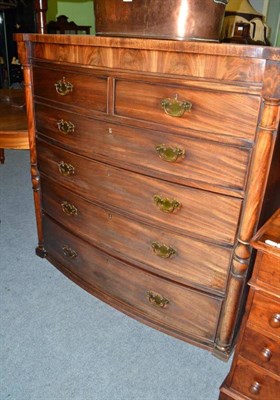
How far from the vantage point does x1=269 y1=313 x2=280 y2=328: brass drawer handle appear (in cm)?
96

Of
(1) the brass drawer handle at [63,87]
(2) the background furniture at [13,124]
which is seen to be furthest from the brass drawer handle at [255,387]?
(2) the background furniture at [13,124]

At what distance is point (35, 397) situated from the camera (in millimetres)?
1226

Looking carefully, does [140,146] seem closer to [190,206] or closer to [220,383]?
[190,206]

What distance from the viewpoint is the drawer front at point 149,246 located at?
1.23 m

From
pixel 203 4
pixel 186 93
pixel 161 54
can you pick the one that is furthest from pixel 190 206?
pixel 203 4

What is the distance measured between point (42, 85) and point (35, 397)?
1.22 metres

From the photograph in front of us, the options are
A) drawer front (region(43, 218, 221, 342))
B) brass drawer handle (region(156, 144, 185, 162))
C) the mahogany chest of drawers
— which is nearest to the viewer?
the mahogany chest of drawers

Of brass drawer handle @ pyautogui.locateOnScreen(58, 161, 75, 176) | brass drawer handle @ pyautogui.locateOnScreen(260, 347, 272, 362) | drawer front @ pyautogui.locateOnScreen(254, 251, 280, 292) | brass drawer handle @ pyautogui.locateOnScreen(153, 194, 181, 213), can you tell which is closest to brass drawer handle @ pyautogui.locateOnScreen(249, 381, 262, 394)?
brass drawer handle @ pyautogui.locateOnScreen(260, 347, 272, 362)

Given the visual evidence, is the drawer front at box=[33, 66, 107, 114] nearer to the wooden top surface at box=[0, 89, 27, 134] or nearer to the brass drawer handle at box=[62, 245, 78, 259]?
the wooden top surface at box=[0, 89, 27, 134]

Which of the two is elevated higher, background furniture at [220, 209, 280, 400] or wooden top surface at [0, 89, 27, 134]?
wooden top surface at [0, 89, 27, 134]

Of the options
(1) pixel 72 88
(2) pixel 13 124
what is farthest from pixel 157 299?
(2) pixel 13 124

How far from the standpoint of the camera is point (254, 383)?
1.10 meters

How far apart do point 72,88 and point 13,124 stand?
1.99 feet

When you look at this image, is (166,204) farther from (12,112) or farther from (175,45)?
(12,112)
